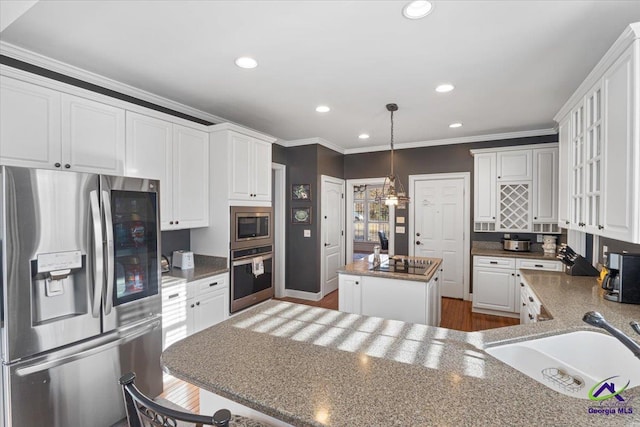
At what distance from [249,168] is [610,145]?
308cm

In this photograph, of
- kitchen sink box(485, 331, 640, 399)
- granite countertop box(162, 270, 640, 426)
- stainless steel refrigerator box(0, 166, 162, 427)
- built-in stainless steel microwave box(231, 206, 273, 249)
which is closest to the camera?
granite countertop box(162, 270, 640, 426)

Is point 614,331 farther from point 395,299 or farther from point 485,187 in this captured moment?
point 485,187

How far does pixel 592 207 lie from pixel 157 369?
3375 mm

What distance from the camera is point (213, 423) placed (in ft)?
2.48

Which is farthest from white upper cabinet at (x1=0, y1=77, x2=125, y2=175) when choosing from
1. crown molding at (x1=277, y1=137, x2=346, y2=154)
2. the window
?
the window

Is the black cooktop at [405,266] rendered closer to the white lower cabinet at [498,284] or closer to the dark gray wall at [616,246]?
the white lower cabinet at [498,284]

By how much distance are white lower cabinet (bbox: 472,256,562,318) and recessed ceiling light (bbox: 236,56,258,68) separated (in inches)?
149

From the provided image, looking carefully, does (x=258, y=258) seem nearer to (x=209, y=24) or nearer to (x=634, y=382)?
(x=209, y=24)

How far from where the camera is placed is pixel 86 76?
8.39 ft

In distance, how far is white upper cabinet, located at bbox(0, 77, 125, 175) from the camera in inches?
76.7

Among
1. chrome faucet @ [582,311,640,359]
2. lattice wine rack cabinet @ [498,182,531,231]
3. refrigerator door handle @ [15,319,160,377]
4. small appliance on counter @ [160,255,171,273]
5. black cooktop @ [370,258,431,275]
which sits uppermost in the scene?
lattice wine rack cabinet @ [498,182,531,231]

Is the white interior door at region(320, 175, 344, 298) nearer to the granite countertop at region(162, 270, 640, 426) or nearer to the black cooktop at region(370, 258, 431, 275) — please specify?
the black cooktop at region(370, 258, 431, 275)

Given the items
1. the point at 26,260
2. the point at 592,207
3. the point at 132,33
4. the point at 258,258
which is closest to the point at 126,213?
the point at 26,260

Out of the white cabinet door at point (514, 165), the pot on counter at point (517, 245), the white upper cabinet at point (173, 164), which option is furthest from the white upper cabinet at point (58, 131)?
the pot on counter at point (517, 245)
